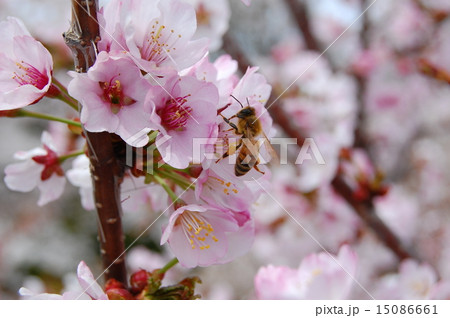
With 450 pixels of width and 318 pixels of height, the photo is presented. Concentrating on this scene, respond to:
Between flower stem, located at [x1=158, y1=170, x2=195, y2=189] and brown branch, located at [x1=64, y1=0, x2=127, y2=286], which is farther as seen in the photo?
flower stem, located at [x1=158, y1=170, x2=195, y2=189]

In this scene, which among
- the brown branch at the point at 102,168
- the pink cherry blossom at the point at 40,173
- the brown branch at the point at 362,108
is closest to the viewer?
the brown branch at the point at 102,168

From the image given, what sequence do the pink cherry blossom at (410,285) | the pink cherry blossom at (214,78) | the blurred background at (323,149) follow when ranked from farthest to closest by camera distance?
the blurred background at (323,149), the pink cherry blossom at (410,285), the pink cherry blossom at (214,78)

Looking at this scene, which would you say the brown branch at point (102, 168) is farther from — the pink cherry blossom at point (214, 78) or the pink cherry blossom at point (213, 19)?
the pink cherry blossom at point (213, 19)

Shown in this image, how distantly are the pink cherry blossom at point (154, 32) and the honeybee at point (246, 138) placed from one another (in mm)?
138

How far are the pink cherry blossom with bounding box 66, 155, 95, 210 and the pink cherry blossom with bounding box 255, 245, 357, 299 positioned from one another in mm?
418

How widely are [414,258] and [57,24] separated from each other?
7.61ft

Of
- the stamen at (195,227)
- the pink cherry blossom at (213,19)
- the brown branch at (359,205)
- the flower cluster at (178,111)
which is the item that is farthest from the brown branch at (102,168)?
the brown branch at (359,205)

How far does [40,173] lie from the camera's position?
39.2 inches

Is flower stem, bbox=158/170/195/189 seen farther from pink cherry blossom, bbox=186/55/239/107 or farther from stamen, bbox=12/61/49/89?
stamen, bbox=12/61/49/89

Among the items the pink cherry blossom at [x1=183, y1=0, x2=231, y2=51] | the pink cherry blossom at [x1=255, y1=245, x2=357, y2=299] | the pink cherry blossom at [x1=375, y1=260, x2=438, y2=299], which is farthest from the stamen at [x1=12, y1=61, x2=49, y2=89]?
the pink cherry blossom at [x1=375, y1=260, x2=438, y2=299]

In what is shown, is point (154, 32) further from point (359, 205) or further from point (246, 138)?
point (359, 205)

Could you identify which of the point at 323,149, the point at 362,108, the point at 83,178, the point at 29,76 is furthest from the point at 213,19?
the point at 362,108

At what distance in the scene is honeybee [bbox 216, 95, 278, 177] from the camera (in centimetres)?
82

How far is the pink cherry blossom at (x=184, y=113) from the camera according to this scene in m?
0.74
